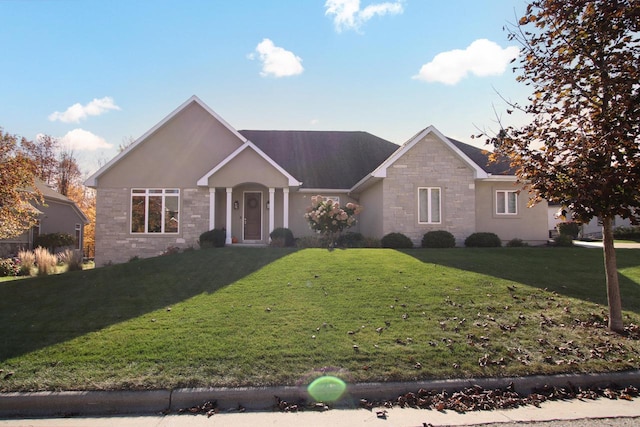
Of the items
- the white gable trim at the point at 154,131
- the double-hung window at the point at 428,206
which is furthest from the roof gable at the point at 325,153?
the double-hung window at the point at 428,206

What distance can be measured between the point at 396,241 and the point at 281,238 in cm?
461

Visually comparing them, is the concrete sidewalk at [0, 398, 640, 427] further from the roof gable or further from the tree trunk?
the roof gable

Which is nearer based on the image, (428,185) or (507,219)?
(428,185)

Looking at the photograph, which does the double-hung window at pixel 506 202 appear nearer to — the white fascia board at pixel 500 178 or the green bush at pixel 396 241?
the white fascia board at pixel 500 178

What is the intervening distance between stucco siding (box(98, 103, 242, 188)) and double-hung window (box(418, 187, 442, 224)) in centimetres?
834

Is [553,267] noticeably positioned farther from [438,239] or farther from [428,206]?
[428,206]

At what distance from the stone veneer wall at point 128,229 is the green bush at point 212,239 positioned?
38.5 inches

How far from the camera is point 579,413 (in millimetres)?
5051

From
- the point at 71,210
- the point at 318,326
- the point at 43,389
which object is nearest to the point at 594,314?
the point at 318,326

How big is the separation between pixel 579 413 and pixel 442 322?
275 cm

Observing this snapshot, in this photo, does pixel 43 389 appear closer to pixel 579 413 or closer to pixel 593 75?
pixel 579 413

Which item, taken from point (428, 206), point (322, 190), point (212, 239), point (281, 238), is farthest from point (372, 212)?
point (212, 239)

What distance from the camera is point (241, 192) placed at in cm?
2030

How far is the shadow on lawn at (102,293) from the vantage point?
290 inches
